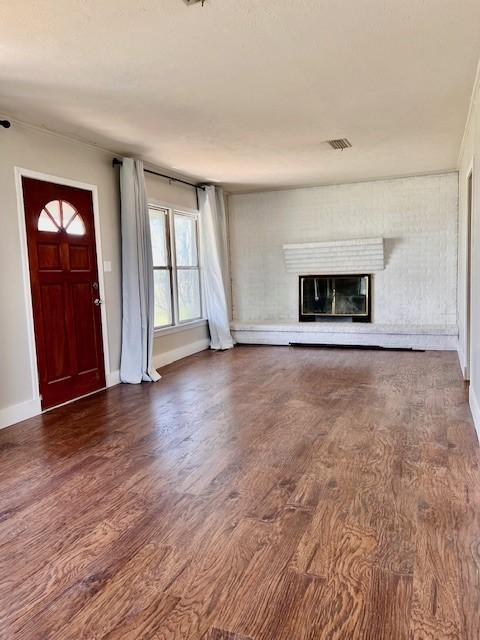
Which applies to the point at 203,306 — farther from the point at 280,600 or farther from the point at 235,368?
the point at 280,600

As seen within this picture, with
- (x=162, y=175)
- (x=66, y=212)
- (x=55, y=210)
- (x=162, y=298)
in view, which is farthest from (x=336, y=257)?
(x=55, y=210)

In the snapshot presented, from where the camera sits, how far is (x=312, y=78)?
3084 mm

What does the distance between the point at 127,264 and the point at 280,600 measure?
12.7ft

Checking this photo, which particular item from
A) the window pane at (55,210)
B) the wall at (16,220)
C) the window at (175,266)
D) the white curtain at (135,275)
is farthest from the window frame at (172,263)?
the window pane at (55,210)

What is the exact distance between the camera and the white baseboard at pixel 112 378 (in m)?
4.86

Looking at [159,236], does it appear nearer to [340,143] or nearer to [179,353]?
[179,353]

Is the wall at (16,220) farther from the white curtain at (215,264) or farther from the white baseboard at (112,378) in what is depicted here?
the white curtain at (215,264)

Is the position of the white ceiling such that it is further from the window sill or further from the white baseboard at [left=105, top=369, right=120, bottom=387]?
the white baseboard at [left=105, top=369, right=120, bottom=387]

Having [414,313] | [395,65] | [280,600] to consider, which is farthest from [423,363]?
[280,600]

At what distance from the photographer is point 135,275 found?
492 cm

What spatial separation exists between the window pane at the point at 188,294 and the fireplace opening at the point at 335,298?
1662 millimetres

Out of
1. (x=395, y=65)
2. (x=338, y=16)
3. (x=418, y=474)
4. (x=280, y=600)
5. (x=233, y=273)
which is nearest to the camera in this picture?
(x=280, y=600)

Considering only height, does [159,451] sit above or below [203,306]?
below

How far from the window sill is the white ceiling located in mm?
2155
